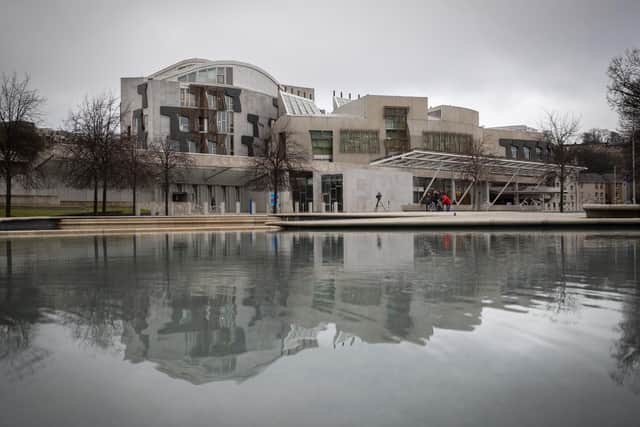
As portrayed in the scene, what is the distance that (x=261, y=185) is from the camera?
1474 inches

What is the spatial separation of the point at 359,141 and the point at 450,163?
1721cm

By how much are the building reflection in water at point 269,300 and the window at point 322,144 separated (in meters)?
52.5

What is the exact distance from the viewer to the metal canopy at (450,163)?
40.3 m

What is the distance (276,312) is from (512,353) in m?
1.87

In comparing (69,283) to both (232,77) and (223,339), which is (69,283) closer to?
(223,339)

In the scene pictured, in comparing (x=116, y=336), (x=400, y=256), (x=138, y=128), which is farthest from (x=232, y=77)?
(x=116, y=336)

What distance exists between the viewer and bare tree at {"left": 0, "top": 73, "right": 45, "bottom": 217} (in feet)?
79.7

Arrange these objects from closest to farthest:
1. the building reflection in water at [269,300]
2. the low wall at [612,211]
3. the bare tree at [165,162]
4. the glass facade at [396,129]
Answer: the building reflection in water at [269,300], the low wall at [612,211], the bare tree at [165,162], the glass facade at [396,129]

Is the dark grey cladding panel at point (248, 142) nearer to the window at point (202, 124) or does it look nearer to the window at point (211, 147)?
the window at point (211, 147)

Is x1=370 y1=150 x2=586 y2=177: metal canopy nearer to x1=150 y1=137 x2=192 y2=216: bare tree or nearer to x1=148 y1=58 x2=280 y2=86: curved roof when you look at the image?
x1=150 y1=137 x2=192 y2=216: bare tree

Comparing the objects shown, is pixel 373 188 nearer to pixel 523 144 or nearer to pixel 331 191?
pixel 331 191

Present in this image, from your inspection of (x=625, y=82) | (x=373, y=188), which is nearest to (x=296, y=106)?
(x=373, y=188)

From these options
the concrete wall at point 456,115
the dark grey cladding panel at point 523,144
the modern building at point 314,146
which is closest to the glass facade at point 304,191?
the modern building at point 314,146

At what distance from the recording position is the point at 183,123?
57.1 meters
